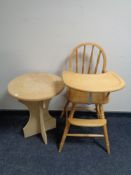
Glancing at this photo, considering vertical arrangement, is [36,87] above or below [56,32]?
below

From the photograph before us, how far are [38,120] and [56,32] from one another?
89 cm

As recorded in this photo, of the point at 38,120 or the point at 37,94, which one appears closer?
the point at 37,94

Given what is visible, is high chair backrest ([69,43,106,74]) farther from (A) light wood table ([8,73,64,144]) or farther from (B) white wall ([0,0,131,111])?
(A) light wood table ([8,73,64,144])

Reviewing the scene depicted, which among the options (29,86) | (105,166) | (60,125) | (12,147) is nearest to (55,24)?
(29,86)

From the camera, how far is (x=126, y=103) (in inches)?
82.4

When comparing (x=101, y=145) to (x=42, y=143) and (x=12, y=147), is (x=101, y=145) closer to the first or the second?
(x=42, y=143)

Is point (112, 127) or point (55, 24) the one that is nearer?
point (55, 24)

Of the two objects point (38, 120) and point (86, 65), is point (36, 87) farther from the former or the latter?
point (86, 65)

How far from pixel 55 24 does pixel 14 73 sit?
681 millimetres

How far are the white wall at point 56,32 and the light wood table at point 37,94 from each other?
213 mm

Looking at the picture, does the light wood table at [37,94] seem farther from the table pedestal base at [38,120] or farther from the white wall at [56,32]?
the white wall at [56,32]

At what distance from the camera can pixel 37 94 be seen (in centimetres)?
150

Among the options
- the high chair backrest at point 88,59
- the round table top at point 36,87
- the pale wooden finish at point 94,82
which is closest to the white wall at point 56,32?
the high chair backrest at point 88,59

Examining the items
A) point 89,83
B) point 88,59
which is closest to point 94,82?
point 89,83
